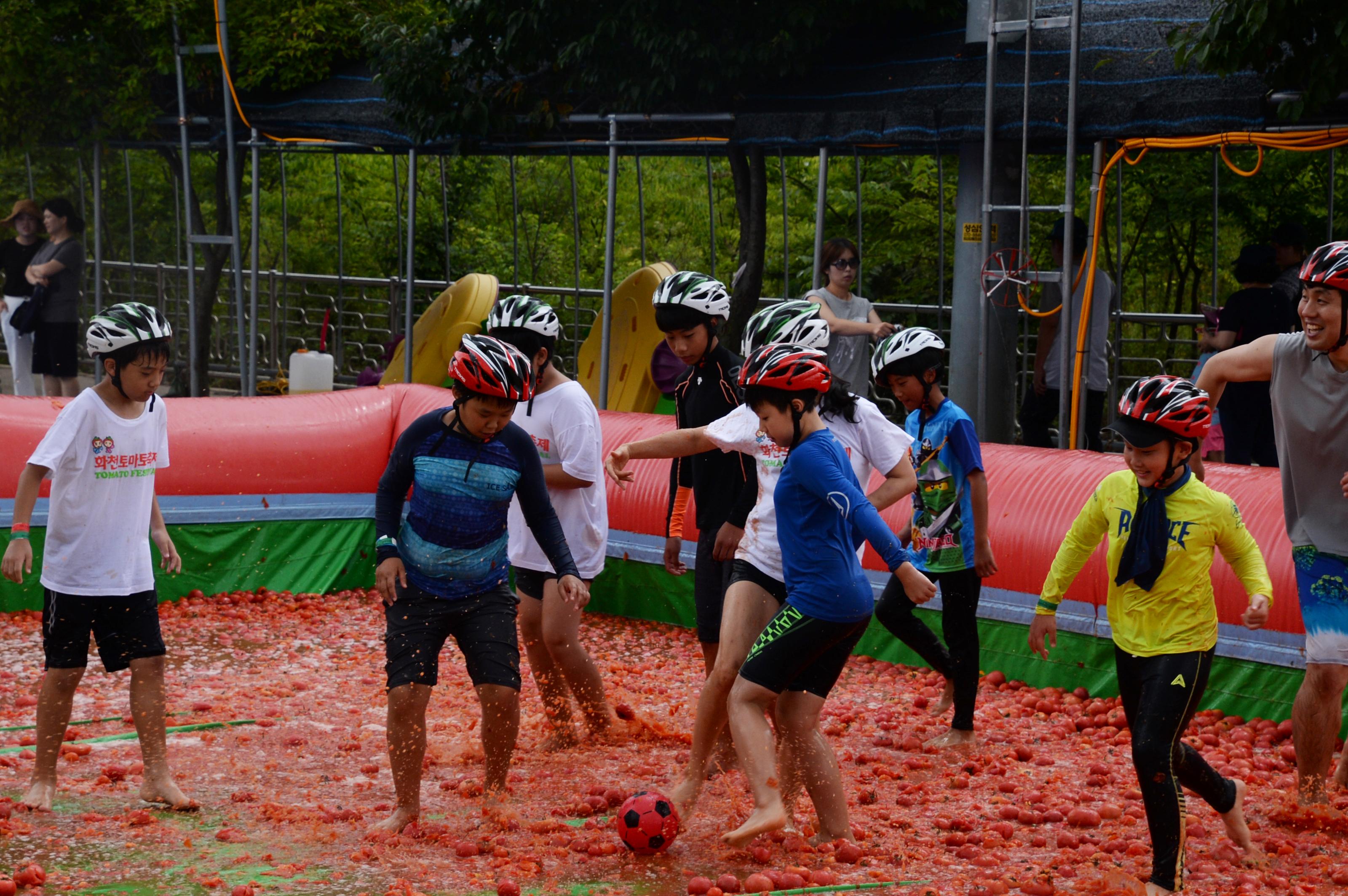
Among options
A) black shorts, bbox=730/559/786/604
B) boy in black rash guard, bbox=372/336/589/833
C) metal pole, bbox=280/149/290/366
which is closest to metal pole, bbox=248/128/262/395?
metal pole, bbox=280/149/290/366

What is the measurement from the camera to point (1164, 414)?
491 cm

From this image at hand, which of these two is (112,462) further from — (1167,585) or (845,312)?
(845,312)

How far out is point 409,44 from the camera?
14180mm

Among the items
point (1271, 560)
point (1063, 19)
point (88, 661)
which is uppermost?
point (1063, 19)

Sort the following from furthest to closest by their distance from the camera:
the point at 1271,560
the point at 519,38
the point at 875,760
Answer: the point at 519,38
the point at 1271,560
the point at 875,760

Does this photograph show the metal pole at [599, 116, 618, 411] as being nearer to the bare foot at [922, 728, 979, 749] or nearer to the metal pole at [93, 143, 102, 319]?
the bare foot at [922, 728, 979, 749]

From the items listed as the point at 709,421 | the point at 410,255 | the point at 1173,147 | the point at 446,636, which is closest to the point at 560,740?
the point at 446,636

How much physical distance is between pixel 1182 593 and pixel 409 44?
11003 millimetres

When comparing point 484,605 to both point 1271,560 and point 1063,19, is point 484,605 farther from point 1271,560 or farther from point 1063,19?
point 1063,19

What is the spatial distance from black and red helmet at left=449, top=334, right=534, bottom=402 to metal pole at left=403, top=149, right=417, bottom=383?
30.6 ft

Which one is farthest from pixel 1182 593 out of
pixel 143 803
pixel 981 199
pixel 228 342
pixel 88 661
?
pixel 228 342

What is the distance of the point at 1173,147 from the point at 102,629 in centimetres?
753

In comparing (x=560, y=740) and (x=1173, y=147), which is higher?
(x=1173, y=147)

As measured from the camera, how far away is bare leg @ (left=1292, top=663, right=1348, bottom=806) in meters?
5.60
